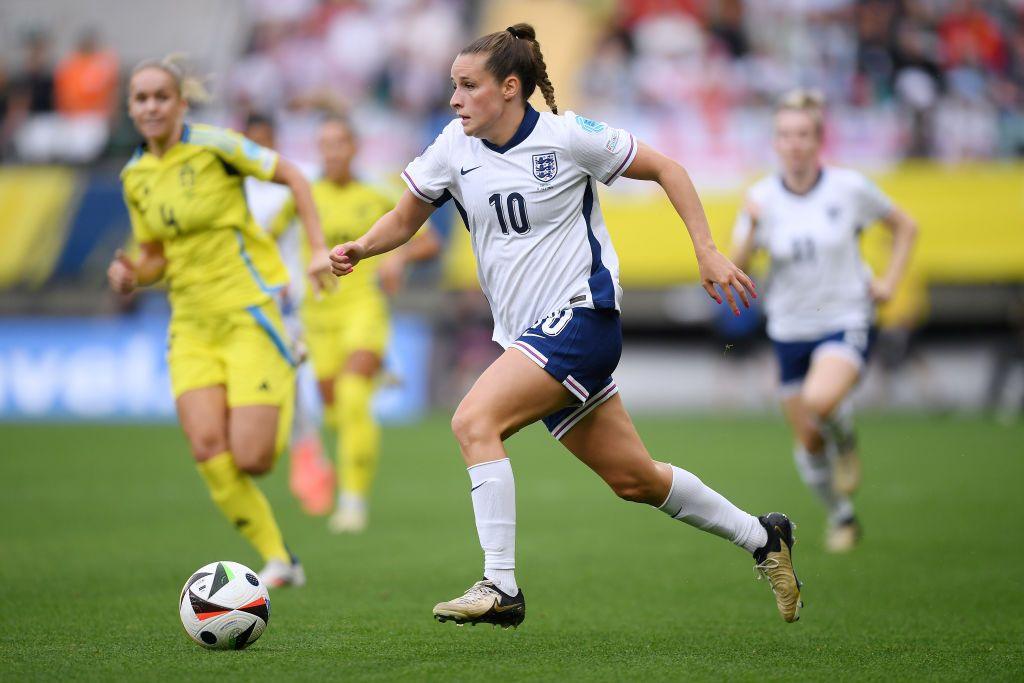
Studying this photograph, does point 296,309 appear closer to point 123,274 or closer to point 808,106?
point 123,274

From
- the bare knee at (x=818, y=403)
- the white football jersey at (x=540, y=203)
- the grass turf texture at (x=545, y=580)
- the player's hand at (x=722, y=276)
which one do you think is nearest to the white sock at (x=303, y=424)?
the grass turf texture at (x=545, y=580)

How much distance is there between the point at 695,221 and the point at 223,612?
7.81ft

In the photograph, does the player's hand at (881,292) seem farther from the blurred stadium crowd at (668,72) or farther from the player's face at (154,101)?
the blurred stadium crowd at (668,72)

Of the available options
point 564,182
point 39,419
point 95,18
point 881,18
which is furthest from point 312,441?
point 95,18

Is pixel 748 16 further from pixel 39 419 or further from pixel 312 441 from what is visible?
pixel 312 441

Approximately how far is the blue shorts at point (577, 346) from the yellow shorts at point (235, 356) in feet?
6.09

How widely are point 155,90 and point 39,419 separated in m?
13.5

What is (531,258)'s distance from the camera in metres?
5.34

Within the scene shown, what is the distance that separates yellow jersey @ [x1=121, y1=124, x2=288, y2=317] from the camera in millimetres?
6723

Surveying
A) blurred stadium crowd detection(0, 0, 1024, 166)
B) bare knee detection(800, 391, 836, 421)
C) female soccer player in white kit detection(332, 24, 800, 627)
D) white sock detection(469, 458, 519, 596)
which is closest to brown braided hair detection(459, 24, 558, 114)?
female soccer player in white kit detection(332, 24, 800, 627)

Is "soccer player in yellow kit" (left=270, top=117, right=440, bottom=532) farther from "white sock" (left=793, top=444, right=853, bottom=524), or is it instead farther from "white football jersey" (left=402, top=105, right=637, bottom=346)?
"white football jersey" (left=402, top=105, right=637, bottom=346)

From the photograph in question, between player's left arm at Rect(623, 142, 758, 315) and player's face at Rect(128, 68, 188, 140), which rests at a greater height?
player's face at Rect(128, 68, 188, 140)

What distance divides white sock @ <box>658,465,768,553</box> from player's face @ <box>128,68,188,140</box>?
3.05 metres

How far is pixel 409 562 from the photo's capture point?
7.91 meters
